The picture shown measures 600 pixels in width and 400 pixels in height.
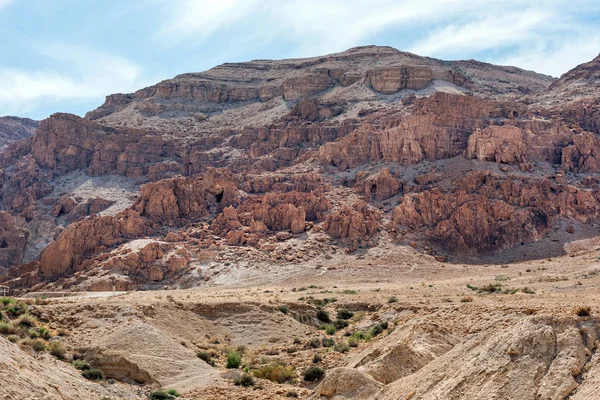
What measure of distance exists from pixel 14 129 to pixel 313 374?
143188 millimetres

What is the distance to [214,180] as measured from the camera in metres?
64.9

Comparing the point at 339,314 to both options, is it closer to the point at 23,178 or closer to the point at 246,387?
the point at 246,387

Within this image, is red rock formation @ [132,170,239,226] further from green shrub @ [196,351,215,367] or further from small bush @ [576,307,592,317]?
small bush @ [576,307,592,317]

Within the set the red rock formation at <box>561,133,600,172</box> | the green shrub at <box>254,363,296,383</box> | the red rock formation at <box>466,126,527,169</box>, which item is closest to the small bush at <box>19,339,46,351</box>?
the green shrub at <box>254,363,296,383</box>

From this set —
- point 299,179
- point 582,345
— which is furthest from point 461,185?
point 582,345

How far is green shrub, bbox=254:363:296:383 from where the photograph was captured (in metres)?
18.7

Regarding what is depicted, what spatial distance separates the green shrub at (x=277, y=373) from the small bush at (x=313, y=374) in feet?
1.71

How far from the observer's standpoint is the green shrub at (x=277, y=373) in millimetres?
18719

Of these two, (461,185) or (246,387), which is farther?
(461,185)

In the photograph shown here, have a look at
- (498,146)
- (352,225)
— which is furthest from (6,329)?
(498,146)

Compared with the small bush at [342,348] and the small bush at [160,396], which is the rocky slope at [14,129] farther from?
the small bush at [160,396]

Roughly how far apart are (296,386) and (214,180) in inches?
1899

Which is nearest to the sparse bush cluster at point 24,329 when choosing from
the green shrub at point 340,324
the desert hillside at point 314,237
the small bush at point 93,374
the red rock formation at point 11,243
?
the desert hillside at point 314,237

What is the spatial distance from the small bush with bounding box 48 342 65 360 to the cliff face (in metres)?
31.6
